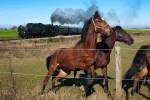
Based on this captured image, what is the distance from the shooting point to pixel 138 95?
11.6 m

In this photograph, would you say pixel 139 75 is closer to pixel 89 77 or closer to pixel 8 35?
pixel 89 77

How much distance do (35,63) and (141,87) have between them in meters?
8.77

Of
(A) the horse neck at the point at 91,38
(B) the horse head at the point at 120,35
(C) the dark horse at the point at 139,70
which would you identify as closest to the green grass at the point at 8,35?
(B) the horse head at the point at 120,35

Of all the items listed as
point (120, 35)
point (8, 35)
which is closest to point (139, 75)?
point (120, 35)

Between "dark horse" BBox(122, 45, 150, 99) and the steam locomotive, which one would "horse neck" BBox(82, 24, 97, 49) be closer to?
"dark horse" BBox(122, 45, 150, 99)

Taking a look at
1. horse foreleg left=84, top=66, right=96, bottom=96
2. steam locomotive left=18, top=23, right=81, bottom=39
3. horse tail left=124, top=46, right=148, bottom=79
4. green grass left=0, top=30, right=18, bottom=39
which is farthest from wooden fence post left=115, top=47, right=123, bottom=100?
green grass left=0, top=30, right=18, bottom=39

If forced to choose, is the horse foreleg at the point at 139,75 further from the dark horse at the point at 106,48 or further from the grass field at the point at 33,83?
the dark horse at the point at 106,48

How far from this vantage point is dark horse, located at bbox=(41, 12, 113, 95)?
35.7ft

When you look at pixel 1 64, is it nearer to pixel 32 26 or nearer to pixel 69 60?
pixel 69 60

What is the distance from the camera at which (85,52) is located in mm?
10891

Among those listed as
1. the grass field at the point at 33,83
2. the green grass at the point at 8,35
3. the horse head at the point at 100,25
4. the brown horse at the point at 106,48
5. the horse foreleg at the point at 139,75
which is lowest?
the green grass at the point at 8,35

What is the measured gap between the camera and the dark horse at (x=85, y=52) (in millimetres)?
10889

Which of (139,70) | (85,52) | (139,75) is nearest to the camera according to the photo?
(85,52)

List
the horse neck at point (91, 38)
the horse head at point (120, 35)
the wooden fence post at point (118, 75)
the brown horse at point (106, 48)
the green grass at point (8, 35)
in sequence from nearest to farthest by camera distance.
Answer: the wooden fence post at point (118, 75), the horse neck at point (91, 38), the brown horse at point (106, 48), the horse head at point (120, 35), the green grass at point (8, 35)
